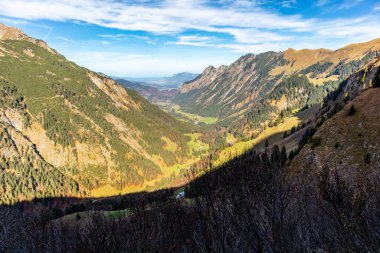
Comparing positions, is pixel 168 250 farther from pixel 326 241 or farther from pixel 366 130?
pixel 366 130

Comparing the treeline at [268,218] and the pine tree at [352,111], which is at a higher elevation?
the treeline at [268,218]

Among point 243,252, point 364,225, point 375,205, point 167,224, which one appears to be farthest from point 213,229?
point 167,224

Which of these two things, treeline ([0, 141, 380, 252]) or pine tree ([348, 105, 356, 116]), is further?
pine tree ([348, 105, 356, 116])

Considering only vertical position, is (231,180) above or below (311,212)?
above

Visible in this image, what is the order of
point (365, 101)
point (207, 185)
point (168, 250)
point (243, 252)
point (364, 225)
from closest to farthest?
point (364, 225) < point (243, 252) < point (207, 185) < point (168, 250) < point (365, 101)

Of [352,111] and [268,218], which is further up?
[268,218]

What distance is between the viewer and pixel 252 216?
21.7 metres

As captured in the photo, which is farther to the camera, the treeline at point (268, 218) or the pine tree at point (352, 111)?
the pine tree at point (352, 111)

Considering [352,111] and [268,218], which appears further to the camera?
[352,111]

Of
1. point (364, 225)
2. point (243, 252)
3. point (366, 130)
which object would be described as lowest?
point (366, 130)

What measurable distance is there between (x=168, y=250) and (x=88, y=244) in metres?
9.70

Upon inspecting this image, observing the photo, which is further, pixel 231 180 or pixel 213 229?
pixel 231 180

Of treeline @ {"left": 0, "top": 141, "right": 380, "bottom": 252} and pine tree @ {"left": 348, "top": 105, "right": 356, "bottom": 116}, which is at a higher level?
treeline @ {"left": 0, "top": 141, "right": 380, "bottom": 252}

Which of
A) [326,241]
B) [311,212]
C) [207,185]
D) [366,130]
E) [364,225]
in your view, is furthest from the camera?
[366,130]
